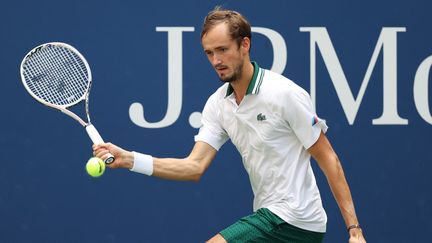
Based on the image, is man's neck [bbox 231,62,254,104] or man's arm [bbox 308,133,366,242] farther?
man's neck [bbox 231,62,254,104]

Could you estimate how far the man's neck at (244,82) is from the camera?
4246 millimetres

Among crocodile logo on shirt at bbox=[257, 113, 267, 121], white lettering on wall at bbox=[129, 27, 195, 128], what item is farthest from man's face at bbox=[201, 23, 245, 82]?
white lettering on wall at bbox=[129, 27, 195, 128]

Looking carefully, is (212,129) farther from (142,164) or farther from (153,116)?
(153,116)

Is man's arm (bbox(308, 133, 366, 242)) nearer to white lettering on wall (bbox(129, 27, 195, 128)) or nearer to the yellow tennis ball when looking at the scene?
the yellow tennis ball

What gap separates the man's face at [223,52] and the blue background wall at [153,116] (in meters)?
1.33

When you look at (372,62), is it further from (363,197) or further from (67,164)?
(67,164)

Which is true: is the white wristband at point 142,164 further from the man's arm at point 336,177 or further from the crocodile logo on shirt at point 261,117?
the man's arm at point 336,177

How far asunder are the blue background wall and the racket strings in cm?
87

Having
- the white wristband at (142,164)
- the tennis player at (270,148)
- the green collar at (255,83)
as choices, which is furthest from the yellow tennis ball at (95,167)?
the green collar at (255,83)

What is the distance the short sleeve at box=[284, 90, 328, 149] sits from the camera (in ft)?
13.5

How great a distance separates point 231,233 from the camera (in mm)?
4176

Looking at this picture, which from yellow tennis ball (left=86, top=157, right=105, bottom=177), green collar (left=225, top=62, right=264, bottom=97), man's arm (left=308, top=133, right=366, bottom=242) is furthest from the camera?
green collar (left=225, top=62, right=264, bottom=97)

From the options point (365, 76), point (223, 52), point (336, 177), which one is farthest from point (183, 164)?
point (365, 76)

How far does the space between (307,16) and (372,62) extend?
0.38 metres
